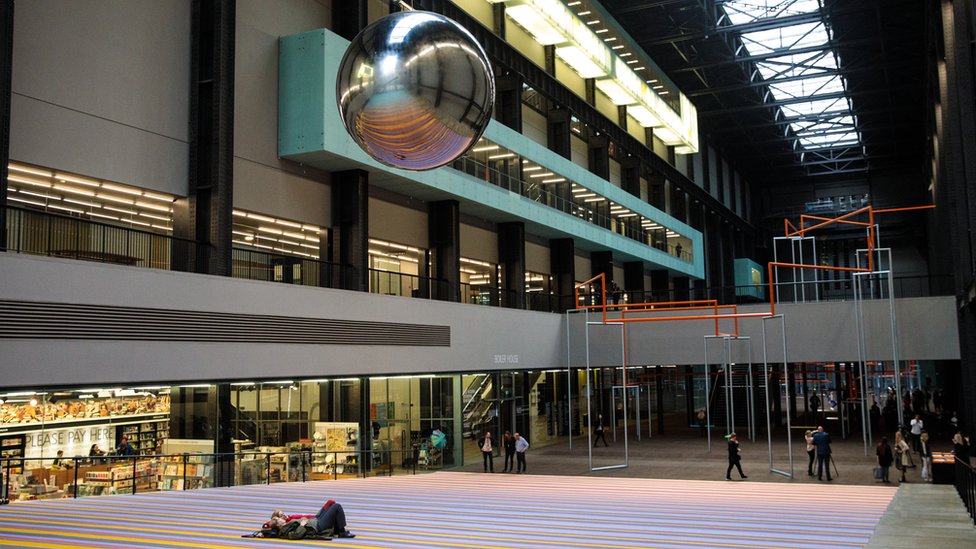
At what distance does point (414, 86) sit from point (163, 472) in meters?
15.0

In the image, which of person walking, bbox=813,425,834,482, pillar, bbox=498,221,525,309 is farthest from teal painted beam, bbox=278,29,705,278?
person walking, bbox=813,425,834,482

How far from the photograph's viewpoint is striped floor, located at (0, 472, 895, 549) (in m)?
9.37

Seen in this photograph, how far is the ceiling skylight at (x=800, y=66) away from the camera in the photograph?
37094 millimetres

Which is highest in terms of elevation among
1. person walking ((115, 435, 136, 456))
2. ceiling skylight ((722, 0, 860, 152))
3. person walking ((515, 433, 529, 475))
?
ceiling skylight ((722, 0, 860, 152))

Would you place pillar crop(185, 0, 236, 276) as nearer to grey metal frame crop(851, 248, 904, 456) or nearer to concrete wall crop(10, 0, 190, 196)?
concrete wall crop(10, 0, 190, 196)

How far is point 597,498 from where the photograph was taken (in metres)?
15.5

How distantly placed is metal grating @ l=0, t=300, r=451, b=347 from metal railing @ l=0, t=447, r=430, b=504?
2.36 m

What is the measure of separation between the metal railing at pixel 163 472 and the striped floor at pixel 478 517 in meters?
1.10

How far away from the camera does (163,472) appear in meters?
16.6

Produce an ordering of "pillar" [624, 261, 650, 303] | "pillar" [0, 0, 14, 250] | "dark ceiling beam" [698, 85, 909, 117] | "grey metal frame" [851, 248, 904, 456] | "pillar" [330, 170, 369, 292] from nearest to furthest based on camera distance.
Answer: "pillar" [0, 0, 14, 250]
"grey metal frame" [851, 248, 904, 456]
"pillar" [330, 170, 369, 292]
"pillar" [624, 261, 650, 303]
"dark ceiling beam" [698, 85, 909, 117]

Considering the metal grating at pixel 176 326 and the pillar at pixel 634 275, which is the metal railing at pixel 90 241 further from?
the pillar at pixel 634 275

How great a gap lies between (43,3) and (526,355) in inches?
804

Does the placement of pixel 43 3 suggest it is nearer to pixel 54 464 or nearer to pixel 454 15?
pixel 54 464

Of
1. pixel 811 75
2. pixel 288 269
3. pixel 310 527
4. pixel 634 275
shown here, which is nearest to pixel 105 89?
pixel 288 269
